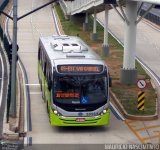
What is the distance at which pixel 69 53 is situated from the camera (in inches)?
1046

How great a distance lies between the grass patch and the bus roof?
363 cm

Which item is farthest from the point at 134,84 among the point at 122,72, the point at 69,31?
the point at 69,31

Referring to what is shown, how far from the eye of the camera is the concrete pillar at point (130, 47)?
33594 mm

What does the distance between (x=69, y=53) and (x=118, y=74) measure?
11477mm

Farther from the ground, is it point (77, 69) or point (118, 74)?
point (77, 69)

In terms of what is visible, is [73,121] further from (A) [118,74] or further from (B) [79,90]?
(A) [118,74]

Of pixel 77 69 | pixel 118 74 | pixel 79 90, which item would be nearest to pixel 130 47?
pixel 118 74

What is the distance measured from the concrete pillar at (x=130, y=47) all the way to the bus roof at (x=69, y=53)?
4.47m

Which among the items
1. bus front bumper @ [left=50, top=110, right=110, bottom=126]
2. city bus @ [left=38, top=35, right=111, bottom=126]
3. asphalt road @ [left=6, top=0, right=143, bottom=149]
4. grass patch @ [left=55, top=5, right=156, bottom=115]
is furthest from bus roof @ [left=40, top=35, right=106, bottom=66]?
grass patch @ [left=55, top=5, right=156, bottom=115]

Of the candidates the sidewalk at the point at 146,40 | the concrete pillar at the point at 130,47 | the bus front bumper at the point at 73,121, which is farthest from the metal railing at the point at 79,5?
the bus front bumper at the point at 73,121

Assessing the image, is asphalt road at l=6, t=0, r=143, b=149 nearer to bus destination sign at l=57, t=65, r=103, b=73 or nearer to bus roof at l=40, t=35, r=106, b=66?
bus destination sign at l=57, t=65, r=103, b=73

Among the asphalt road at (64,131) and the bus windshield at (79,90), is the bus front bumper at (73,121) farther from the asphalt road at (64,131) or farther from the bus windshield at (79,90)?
the bus windshield at (79,90)

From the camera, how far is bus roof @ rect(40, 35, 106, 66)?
25375mm

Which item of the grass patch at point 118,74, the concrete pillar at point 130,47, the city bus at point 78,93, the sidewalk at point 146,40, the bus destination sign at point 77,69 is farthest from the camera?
the sidewalk at point 146,40
